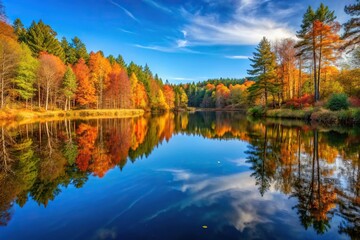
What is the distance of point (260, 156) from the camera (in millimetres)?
10695

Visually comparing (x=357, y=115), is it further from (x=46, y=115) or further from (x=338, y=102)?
(x=46, y=115)

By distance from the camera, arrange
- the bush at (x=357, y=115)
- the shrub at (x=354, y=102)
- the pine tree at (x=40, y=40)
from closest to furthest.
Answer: the bush at (x=357, y=115) < the shrub at (x=354, y=102) < the pine tree at (x=40, y=40)

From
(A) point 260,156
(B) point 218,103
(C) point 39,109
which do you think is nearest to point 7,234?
(A) point 260,156

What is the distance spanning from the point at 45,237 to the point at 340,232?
5.54 meters

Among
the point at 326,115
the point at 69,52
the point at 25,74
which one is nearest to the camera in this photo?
the point at 326,115

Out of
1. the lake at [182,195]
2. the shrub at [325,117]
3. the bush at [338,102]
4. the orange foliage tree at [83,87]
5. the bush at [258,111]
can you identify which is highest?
the orange foliage tree at [83,87]

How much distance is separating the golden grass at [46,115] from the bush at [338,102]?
35996mm

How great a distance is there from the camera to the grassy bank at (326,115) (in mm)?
22522

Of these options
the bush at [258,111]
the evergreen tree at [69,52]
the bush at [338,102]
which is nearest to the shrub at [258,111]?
the bush at [258,111]

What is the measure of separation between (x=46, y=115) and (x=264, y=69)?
38.6m

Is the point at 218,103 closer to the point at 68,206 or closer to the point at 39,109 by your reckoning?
the point at 39,109

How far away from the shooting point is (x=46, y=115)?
129ft

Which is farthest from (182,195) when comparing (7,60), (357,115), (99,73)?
(99,73)

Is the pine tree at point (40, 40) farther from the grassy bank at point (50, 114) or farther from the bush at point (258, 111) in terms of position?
the bush at point (258, 111)
